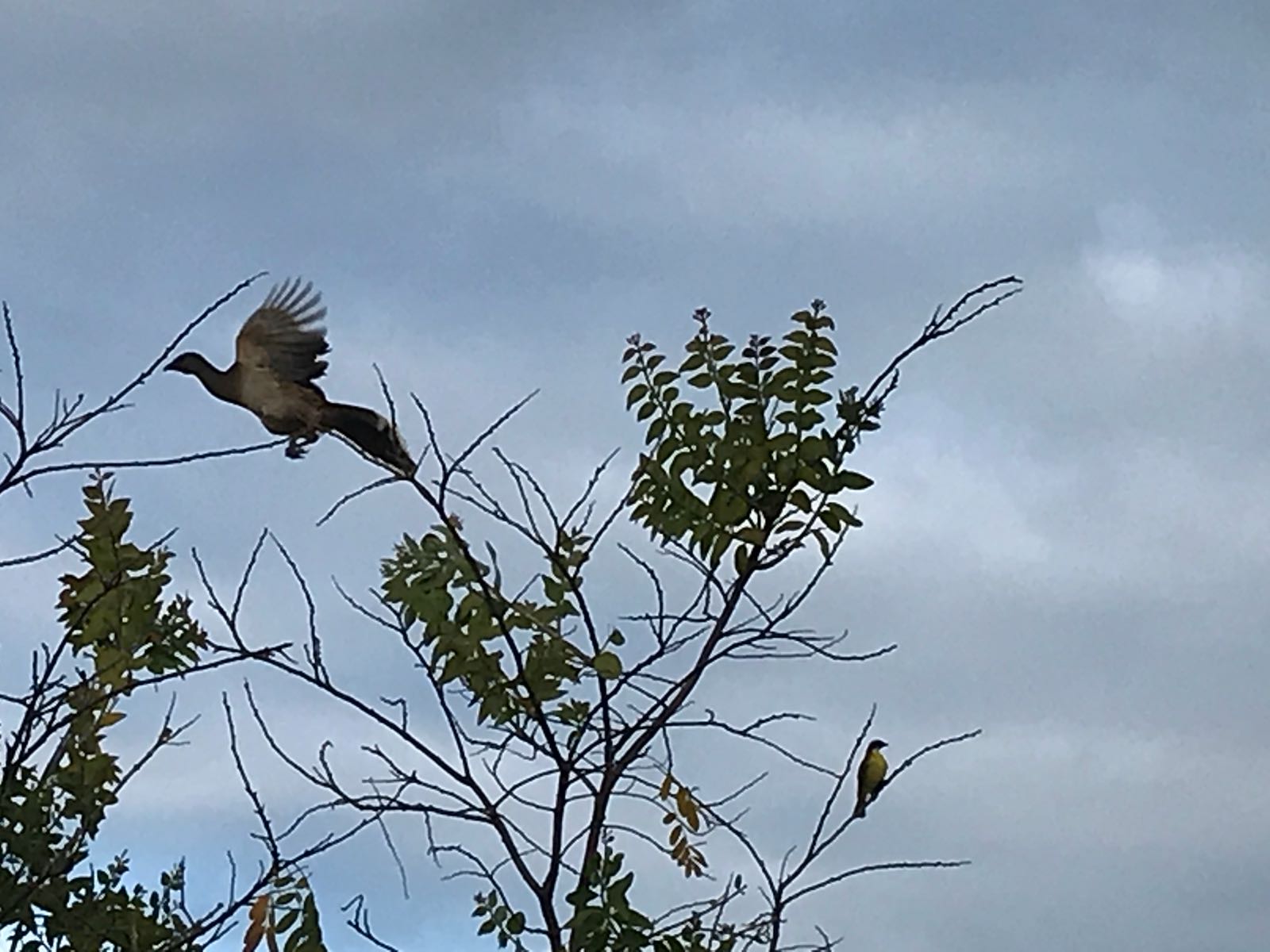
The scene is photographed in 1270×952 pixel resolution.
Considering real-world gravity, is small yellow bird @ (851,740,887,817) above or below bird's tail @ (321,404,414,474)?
below

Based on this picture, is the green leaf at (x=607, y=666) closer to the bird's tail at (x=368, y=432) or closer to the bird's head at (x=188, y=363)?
the bird's tail at (x=368, y=432)

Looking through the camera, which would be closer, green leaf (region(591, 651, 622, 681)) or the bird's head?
green leaf (region(591, 651, 622, 681))

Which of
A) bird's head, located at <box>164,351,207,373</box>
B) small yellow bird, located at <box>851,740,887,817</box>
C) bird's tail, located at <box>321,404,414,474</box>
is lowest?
small yellow bird, located at <box>851,740,887,817</box>

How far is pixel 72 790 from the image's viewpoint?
3.94 metres

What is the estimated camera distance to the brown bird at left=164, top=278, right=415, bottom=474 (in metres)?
3.88

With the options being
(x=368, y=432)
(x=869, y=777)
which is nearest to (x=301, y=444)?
(x=368, y=432)

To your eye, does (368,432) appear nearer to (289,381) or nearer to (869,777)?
(289,381)

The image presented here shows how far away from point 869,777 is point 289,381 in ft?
5.03

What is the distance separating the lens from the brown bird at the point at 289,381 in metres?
3.88

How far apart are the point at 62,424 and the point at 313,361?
1.31m

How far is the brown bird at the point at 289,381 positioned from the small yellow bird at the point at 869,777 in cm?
104

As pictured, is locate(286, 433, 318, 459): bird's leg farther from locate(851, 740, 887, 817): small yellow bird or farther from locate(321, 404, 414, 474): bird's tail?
locate(851, 740, 887, 817): small yellow bird

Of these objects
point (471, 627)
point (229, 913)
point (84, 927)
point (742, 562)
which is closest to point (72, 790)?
point (84, 927)

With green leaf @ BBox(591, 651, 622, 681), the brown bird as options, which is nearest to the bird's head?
the brown bird
